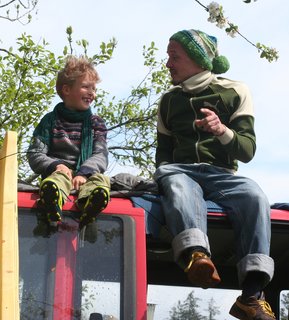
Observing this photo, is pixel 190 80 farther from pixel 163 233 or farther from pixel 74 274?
pixel 74 274

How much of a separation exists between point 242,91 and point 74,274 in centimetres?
156

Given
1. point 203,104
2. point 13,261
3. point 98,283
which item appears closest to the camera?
point 13,261

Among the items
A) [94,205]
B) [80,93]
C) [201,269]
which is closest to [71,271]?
[94,205]

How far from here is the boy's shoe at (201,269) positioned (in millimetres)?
4750

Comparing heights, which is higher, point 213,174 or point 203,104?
point 203,104

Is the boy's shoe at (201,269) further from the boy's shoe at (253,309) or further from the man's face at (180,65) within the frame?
the man's face at (180,65)

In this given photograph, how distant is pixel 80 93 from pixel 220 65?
847mm

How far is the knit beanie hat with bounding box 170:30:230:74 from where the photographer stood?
572cm

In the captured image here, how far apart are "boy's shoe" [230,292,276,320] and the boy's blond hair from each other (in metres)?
1.71

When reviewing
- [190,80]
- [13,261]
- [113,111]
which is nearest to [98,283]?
[13,261]

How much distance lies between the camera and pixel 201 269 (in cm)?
475

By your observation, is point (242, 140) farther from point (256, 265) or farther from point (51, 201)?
point (51, 201)

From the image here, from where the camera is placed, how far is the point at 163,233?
5.23 m

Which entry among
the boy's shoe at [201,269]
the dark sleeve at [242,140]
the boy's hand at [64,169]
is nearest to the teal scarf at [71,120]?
the boy's hand at [64,169]
